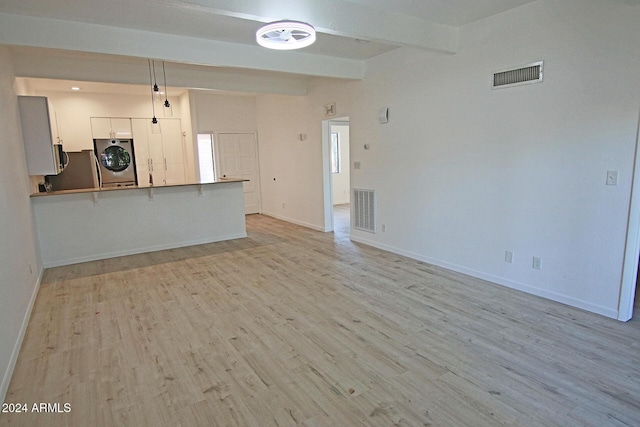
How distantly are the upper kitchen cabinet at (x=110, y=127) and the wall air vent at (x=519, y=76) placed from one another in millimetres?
7334

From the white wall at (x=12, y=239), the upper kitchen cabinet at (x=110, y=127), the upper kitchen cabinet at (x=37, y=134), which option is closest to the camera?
the white wall at (x=12, y=239)

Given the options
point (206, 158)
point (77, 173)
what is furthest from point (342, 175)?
point (77, 173)

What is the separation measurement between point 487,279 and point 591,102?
1982 millimetres

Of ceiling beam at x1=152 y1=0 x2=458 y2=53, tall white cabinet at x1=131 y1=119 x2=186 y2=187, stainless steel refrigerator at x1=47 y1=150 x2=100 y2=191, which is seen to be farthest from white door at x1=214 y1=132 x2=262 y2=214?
ceiling beam at x1=152 y1=0 x2=458 y2=53

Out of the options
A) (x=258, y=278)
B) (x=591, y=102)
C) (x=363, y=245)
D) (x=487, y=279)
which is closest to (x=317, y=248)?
(x=363, y=245)

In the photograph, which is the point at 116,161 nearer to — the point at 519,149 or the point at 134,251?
the point at 134,251

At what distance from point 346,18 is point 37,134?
4197 mm

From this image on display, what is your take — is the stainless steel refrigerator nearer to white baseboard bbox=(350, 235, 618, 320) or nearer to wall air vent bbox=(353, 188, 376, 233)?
wall air vent bbox=(353, 188, 376, 233)

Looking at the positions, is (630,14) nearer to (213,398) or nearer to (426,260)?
(426,260)

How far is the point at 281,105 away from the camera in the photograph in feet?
24.8

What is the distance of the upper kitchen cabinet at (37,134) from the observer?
4.53 metres

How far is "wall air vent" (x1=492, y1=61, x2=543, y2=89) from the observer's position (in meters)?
3.32

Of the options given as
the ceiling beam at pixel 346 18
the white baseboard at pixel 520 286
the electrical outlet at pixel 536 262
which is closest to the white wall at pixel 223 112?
the white baseboard at pixel 520 286

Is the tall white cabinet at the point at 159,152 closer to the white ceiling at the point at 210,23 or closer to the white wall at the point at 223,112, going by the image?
the white wall at the point at 223,112
